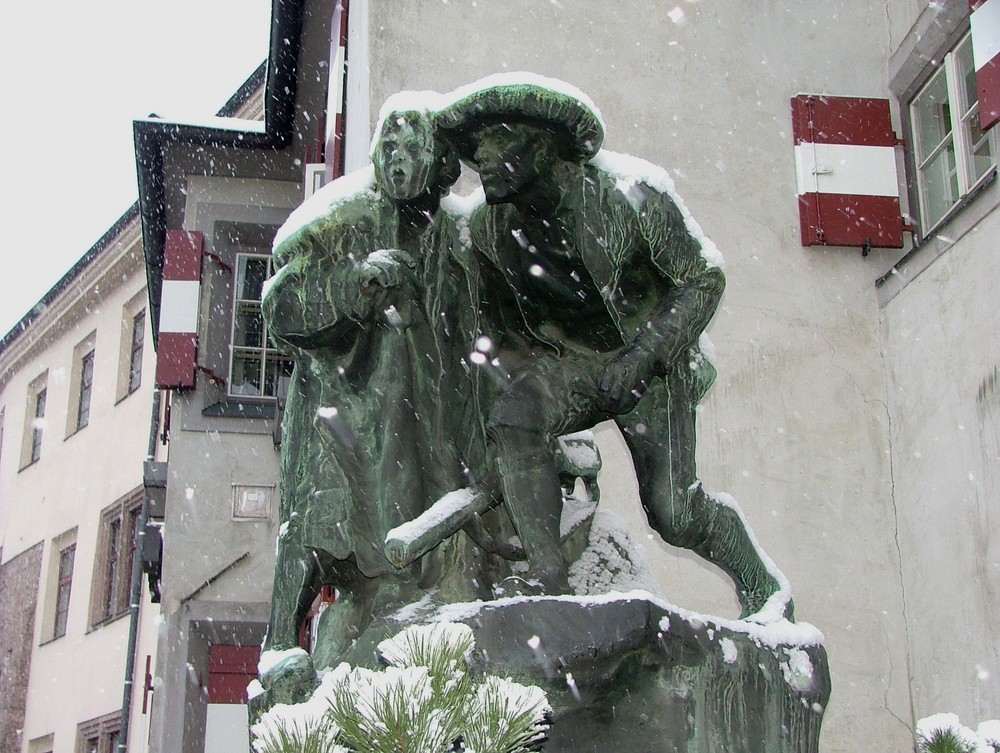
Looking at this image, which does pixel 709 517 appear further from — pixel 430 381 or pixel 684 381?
pixel 430 381

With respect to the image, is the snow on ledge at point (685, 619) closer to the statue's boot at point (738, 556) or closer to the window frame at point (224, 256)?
the statue's boot at point (738, 556)

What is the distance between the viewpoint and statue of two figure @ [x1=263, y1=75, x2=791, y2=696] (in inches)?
139

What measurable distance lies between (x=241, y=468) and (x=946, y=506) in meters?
6.66

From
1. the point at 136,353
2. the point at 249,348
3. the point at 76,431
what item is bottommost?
the point at 249,348

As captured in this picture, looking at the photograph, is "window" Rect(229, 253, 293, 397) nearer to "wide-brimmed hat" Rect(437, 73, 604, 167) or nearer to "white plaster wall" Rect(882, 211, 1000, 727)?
"white plaster wall" Rect(882, 211, 1000, 727)

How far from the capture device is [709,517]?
12.2ft

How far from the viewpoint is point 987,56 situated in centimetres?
767

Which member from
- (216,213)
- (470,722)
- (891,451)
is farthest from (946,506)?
(216,213)

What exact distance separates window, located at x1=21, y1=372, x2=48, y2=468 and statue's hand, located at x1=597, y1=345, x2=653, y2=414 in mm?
19391

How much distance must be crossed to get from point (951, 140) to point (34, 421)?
1652 centimetres

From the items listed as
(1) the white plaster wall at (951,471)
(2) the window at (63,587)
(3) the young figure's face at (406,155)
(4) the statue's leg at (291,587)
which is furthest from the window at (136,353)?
(3) the young figure's face at (406,155)

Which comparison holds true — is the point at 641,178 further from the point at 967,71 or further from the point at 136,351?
the point at 136,351

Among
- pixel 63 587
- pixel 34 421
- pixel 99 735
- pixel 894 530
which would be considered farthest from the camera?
pixel 34 421

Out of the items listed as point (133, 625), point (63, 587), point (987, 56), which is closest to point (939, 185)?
point (987, 56)
